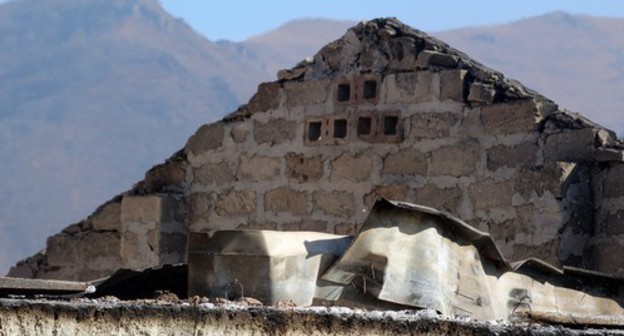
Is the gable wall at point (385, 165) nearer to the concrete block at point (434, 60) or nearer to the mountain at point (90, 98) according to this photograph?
the concrete block at point (434, 60)

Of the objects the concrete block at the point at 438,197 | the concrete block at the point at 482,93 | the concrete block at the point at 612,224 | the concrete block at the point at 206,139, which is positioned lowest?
the concrete block at the point at 612,224

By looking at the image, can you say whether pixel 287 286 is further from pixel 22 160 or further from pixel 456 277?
pixel 22 160

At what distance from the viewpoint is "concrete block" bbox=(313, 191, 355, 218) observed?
34.0 ft

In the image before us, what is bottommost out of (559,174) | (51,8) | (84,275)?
(84,275)

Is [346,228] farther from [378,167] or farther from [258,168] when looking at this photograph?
[258,168]

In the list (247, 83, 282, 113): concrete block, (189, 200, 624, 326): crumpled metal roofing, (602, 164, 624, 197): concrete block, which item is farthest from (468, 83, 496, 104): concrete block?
(189, 200, 624, 326): crumpled metal roofing

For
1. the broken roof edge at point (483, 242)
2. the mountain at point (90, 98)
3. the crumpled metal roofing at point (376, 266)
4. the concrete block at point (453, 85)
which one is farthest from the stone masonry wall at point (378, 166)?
the mountain at point (90, 98)

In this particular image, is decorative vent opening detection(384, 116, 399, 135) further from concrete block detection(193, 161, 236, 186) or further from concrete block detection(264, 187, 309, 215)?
concrete block detection(193, 161, 236, 186)

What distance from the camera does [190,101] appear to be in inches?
2876

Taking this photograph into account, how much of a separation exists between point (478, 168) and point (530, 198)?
1.53 ft

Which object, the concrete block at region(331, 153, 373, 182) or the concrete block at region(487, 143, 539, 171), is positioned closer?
the concrete block at region(487, 143, 539, 171)

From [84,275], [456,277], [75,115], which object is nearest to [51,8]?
[75,115]

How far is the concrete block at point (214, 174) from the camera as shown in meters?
11.1

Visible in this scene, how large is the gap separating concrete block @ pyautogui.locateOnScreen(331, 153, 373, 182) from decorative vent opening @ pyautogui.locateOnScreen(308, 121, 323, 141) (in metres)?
0.21
